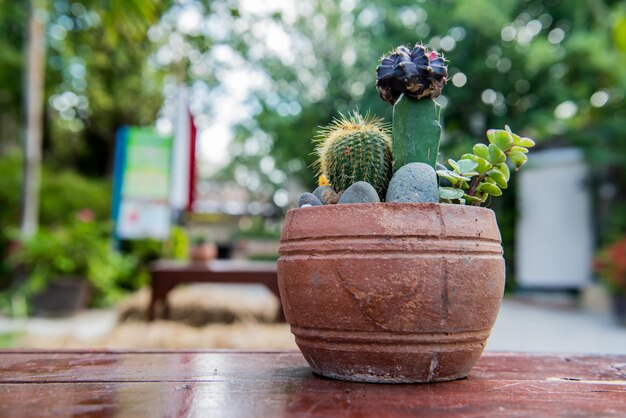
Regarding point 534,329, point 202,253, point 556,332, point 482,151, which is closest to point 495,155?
point 482,151

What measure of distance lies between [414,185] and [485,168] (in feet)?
0.63

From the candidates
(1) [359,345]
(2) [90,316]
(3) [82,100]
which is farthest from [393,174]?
(3) [82,100]

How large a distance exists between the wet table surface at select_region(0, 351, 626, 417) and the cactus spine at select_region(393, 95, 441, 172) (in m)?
0.49

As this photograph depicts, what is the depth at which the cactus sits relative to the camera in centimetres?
135

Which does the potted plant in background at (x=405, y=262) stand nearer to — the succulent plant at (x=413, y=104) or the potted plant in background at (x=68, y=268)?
the succulent plant at (x=413, y=104)

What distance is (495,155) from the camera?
1.32m

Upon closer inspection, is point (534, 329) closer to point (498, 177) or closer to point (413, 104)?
point (498, 177)

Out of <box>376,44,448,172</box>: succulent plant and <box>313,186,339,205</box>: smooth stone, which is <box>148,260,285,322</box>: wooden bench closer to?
<box>313,186,339,205</box>: smooth stone

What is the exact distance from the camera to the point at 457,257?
115 cm

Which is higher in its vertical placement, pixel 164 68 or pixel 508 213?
pixel 164 68

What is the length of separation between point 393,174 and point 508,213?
10023 mm

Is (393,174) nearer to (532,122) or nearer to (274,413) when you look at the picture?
(274,413)

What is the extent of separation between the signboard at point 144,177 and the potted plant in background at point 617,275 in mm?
5399

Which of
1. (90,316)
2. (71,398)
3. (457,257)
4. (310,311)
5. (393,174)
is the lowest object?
(90,316)
